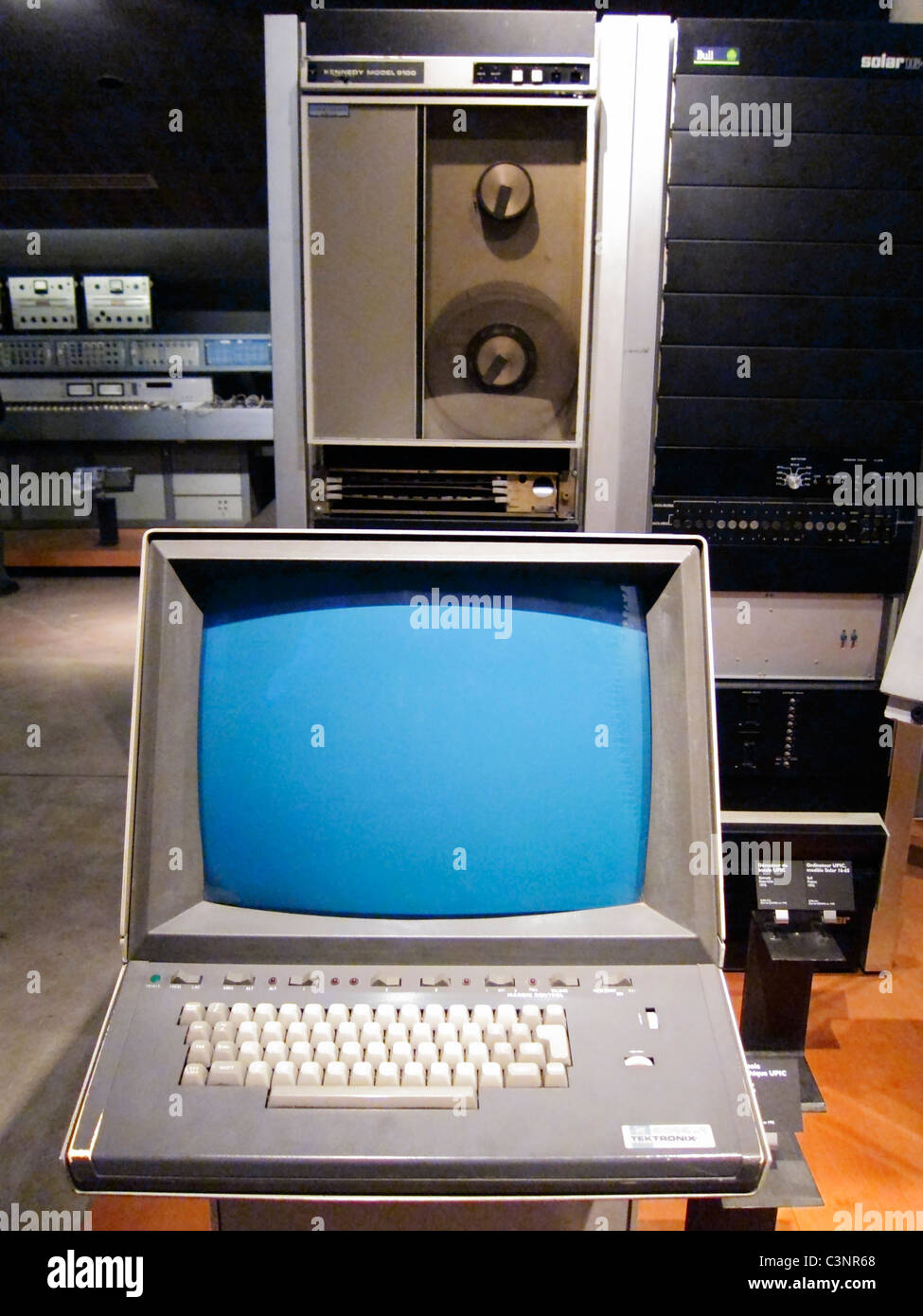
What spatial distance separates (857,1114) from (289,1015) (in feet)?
3.38

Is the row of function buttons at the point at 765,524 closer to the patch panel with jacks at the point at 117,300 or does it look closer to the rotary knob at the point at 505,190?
the rotary knob at the point at 505,190

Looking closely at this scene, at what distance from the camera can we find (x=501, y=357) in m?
1.33

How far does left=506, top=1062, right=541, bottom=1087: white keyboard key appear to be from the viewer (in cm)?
62

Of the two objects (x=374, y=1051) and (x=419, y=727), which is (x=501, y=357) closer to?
(x=419, y=727)

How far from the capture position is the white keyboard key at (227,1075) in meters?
0.61

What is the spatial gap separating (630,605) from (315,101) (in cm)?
93

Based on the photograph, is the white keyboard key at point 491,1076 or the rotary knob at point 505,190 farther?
the rotary knob at point 505,190

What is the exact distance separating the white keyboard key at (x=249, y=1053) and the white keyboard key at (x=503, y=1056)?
0.54 feet

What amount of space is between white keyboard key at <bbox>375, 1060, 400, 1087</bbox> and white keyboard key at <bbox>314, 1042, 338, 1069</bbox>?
0.03 m

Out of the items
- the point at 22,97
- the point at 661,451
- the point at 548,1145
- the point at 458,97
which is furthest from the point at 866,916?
the point at 22,97

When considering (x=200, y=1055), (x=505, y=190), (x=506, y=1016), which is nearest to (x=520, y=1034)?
(x=506, y=1016)

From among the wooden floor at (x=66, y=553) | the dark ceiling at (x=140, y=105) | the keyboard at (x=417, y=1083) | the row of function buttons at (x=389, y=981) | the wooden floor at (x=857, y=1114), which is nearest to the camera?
the keyboard at (x=417, y=1083)

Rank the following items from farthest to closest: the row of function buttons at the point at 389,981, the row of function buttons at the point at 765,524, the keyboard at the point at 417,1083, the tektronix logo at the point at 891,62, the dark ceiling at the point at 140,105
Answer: the dark ceiling at the point at 140,105 → the row of function buttons at the point at 765,524 → the tektronix logo at the point at 891,62 → the row of function buttons at the point at 389,981 → the keyboard at the point at 417,1083

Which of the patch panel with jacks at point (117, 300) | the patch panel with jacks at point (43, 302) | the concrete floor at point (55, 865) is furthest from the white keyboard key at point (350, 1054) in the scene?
the patch panel with jacks at point (43, 302)
